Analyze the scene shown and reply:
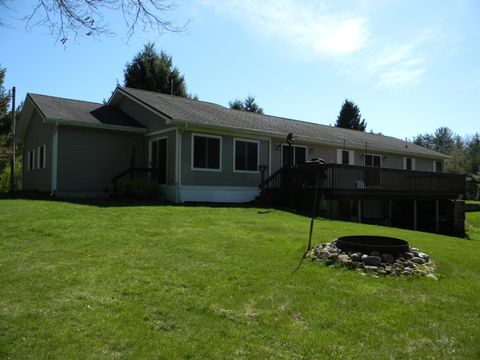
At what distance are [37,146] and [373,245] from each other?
17.3 m

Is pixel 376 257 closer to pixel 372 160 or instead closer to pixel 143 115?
pixel 143 115

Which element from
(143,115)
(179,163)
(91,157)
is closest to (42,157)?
(91,157)

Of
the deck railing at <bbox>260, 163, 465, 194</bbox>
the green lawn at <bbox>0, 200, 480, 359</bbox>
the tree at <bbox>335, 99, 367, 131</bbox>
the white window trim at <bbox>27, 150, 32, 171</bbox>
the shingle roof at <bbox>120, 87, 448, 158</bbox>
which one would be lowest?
the green lawn at <bbox>0, 200, 480, 359</bbox>

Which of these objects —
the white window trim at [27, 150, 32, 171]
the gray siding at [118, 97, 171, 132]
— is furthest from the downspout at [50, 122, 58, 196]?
the white window trim at [27, 150, 32, 171]

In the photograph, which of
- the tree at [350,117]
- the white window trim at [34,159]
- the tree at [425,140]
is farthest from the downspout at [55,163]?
the tree at [425,140]

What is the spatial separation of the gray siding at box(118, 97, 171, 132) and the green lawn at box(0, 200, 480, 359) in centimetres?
924

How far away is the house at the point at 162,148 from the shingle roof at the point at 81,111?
0.04 metres

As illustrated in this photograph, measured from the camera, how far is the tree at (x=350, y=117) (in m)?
52.6

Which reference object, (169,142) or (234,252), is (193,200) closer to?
(169,142)

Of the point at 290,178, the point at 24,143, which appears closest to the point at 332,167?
the point at 290,178

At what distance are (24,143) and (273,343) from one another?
22.3m

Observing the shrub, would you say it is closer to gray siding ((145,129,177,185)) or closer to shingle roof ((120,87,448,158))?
gray siding ((145,129,177,185))

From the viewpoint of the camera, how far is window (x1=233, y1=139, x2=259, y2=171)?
57.4 ft

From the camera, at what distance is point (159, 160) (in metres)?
17.2
